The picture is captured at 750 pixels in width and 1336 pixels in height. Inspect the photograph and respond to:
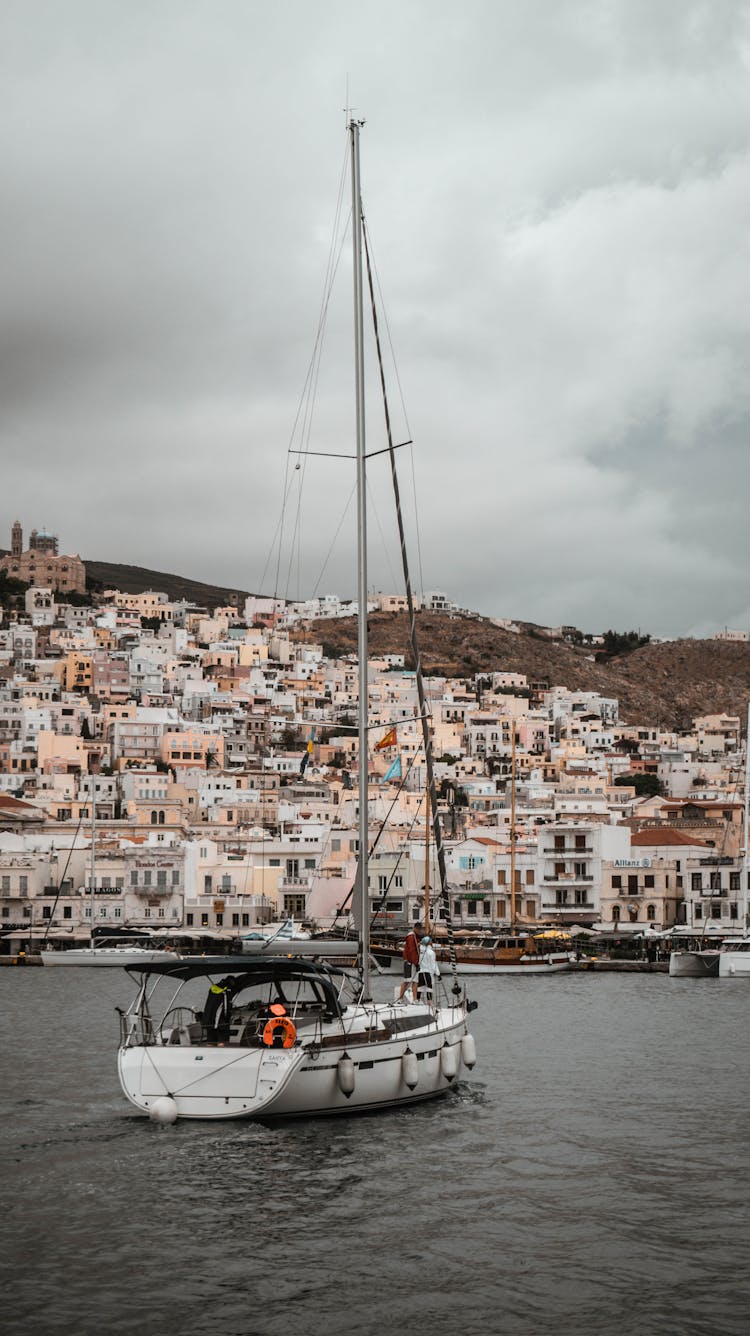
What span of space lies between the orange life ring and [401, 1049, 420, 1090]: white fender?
255 centimetres

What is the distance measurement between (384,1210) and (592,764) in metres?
131

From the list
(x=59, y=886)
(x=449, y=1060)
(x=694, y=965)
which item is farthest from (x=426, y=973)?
(x=59, y=886)

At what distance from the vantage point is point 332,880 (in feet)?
283

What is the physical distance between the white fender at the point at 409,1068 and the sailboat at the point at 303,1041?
0.02 m

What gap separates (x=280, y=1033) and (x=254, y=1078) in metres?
0.92

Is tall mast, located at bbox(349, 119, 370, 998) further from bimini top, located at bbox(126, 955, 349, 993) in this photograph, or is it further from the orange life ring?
the orange life ring

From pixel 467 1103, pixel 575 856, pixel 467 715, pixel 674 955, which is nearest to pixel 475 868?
pixel 575 856

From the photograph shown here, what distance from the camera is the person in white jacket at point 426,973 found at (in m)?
27.6

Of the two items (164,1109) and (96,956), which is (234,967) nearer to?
(164,1109)

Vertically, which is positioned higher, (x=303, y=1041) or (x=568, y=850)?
(x=568, y=850)

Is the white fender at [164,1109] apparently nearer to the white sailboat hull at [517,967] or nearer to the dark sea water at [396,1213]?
the dark sea water at [396,1213]

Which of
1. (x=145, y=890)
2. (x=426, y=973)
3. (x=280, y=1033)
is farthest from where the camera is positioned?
(x=145, y=890)

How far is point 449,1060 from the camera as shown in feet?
84.5

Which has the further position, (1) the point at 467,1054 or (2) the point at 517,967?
(2) the point at 517,967
